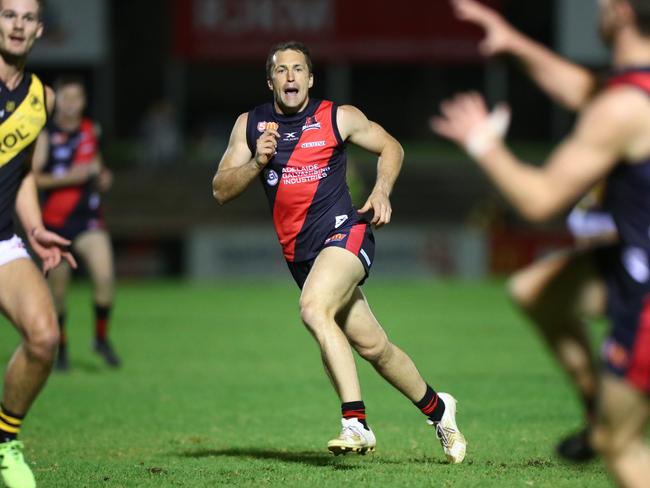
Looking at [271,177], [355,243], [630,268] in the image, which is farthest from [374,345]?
[630,268]

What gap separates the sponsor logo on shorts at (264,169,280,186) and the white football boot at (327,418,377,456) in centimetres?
152

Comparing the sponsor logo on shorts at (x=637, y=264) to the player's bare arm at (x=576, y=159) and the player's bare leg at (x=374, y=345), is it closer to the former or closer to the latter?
the player's bare arm at (x=576, y=159)

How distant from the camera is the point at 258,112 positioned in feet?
24.6

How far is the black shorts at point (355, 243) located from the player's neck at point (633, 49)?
282 centimetres

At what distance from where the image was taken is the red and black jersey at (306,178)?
24.2 ft

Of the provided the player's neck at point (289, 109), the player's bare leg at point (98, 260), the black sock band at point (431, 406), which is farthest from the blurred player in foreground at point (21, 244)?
the player's bare leg at point (98, 260)

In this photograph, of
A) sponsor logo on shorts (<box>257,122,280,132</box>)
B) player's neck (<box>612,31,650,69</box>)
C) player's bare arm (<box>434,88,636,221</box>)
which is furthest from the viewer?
sponsor logo on shorts (<box>257,122,280,132</box>)

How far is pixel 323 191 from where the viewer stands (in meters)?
7.39

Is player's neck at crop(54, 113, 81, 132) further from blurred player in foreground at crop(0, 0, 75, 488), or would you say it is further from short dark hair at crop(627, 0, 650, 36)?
short dark hair at crop(627, 0, 650, 36)

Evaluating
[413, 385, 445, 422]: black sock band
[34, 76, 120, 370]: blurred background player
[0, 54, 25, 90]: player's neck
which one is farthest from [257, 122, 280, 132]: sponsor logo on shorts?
[34, 76, 120, 370]: blurred background player

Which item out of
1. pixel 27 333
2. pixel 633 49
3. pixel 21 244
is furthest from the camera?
pixel 21 244

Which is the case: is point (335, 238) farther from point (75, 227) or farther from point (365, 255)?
point (75, 227)

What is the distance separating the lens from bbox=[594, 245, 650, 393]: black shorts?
4477mm

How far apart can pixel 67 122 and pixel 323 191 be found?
19.5 feet
